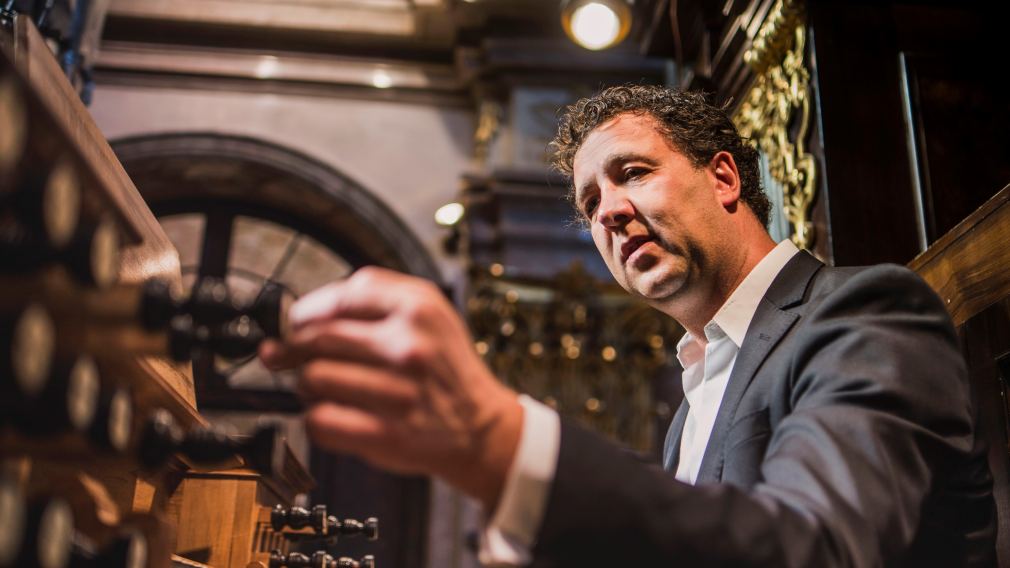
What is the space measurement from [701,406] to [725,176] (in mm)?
566

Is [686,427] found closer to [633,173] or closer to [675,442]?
[675,442]

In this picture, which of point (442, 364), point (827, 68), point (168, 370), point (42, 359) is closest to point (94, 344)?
point (42, 359)

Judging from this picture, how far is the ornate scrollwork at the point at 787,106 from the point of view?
2396mm

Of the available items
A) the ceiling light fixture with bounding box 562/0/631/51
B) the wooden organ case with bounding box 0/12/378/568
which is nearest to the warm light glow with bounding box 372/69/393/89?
the ceiling light fixture with bounding box 562/0/631/51

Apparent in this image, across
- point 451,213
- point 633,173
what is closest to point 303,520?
point 633,173

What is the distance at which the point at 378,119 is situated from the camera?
562cm

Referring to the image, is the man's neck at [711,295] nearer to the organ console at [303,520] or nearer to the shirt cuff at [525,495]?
Answer: the organ console at [303,520]

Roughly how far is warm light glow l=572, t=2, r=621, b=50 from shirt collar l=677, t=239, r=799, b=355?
102 inches

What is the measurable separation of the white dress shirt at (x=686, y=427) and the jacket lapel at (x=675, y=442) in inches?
1.2

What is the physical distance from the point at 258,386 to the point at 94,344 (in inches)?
199

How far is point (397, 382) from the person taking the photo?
2.25 ft

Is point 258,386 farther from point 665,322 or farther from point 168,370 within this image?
point 168,370

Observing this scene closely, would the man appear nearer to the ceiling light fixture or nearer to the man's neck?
the man's neck

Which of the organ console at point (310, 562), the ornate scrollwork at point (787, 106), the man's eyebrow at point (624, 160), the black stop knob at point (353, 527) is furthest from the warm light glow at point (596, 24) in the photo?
the organ console at point (310, 562)
